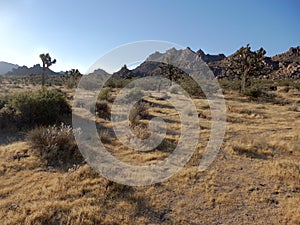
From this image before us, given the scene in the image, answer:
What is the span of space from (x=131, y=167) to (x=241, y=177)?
3021 millimetres

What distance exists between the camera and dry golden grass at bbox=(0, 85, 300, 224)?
4.74 m

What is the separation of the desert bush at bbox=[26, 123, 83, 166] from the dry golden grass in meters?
0.29

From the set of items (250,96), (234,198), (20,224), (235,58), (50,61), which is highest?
(235,58)

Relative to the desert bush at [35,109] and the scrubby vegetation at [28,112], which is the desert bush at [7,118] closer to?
the scrubby vegetation at [28,112]

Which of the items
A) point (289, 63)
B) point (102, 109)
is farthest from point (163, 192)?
point (289, 63)

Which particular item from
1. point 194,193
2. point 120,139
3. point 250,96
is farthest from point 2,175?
point 250,96

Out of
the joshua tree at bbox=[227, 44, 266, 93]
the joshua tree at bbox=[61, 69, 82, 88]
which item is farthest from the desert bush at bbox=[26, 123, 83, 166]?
the joshua tree at bbox=[61, 69, 82, 88]

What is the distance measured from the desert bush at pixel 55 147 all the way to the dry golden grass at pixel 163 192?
29 centimetres

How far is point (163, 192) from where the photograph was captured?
5758mm

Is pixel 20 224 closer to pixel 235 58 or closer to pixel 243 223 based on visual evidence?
pixel 243 223

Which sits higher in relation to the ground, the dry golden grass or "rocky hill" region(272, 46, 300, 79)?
"rocky hill" region(272, 46, 300, 79)

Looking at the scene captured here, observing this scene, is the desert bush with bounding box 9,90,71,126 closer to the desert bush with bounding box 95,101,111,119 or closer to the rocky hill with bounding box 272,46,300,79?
the desert bush with bounding box 95,101,111,119

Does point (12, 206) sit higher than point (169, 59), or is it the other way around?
point (169, 59)

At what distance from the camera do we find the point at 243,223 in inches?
186
